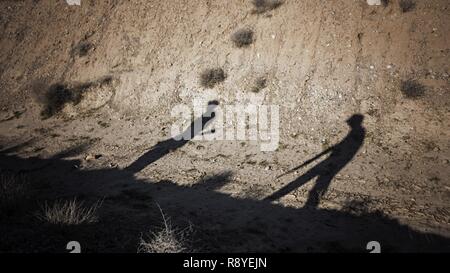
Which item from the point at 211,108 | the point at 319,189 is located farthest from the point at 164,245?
the point at 211,108

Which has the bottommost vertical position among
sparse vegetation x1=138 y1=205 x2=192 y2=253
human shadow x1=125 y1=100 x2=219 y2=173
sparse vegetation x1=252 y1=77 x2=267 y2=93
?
sparse vegetation x1=138 y1=205 x2=192 y2=253

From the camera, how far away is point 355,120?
10188 mm

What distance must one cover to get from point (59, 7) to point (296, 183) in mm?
14187

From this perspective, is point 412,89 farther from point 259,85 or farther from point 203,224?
point 203,224

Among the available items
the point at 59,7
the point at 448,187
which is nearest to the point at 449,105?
the point at 448,187

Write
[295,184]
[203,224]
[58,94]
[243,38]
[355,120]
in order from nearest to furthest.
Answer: [203,224] → [295,184] → [355,120] → [243,38] → [58,94]

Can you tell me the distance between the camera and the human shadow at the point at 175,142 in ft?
31.8

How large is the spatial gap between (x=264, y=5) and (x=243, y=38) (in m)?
1.82

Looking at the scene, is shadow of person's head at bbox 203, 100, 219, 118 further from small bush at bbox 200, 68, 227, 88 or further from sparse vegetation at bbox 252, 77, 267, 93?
sparse vegetation at bbox 252, 77, 267, 93

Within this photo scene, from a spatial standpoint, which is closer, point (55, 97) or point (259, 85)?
point (259, 85)

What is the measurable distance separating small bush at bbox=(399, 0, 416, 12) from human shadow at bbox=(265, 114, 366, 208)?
15.6ft

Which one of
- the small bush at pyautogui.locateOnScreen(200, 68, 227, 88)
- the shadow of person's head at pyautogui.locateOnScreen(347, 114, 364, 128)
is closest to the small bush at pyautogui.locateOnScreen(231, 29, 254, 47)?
the small bush at pyautogui.locateOnScreen(200, 68, 227, 88)

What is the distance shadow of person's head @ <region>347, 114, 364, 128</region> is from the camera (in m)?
10.1

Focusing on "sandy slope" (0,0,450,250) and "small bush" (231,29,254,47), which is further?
"small bush" (231,29,254,47)
